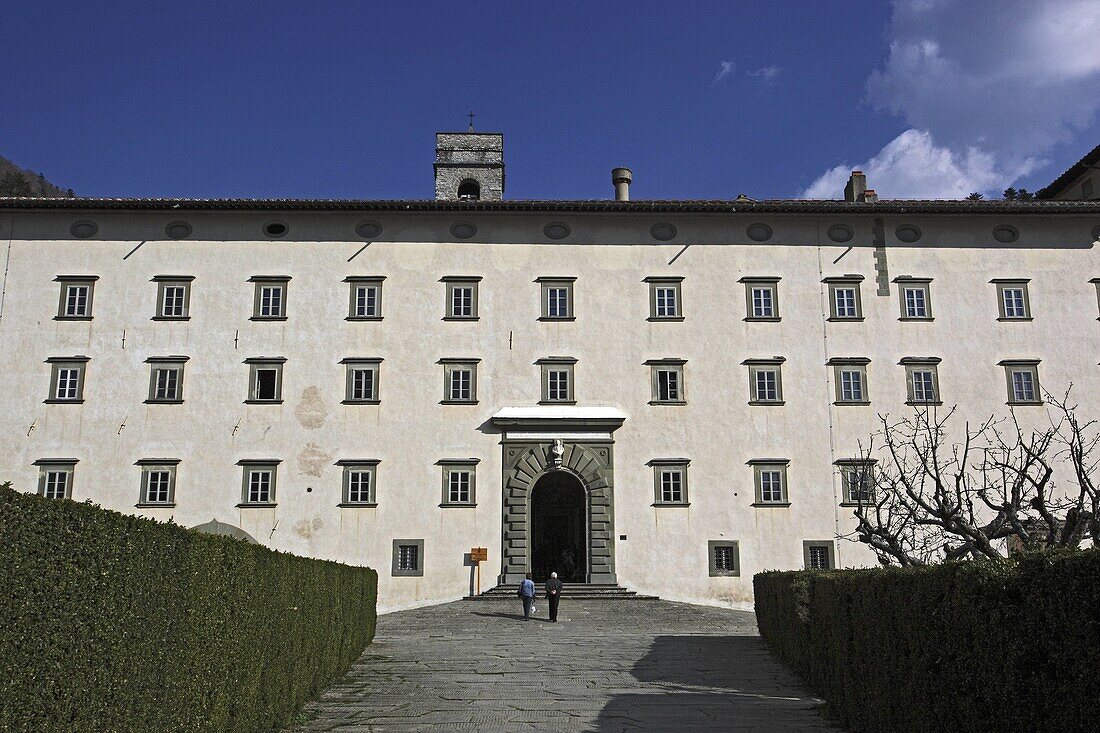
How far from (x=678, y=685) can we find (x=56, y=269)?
2671 cm

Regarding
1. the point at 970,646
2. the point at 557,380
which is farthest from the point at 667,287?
the point at 970,646

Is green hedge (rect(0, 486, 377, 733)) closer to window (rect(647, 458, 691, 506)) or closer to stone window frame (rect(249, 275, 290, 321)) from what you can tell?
window (rect(647, 458, 691, 506))

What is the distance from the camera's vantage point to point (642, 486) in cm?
3253

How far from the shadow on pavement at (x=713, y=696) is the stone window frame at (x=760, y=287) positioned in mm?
14923

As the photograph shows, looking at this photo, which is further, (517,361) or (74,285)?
(74,285)

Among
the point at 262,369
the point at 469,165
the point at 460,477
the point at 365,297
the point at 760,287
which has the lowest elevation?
the point at 460,477

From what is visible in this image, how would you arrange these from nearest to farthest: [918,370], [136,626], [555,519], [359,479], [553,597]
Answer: [136,626]
[553,597]
[359,479]
[918,370]
[555,519]

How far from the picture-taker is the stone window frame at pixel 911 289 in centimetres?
3403

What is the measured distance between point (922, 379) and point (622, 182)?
13008 millimetres

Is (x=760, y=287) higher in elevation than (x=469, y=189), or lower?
lower

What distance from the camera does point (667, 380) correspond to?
33.3 m

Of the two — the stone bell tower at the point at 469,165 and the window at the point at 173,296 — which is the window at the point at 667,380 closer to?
the stone bell tower at the point at 469,165

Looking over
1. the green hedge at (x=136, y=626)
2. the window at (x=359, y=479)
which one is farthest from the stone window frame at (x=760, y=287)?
the green hedge at (x=136, y=626)

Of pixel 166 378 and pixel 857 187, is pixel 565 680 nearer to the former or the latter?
pixel 166 378
